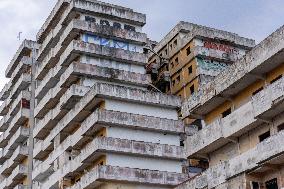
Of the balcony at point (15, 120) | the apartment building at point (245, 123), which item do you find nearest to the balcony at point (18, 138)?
the balcony at point (15, 120)

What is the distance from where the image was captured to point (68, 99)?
61.6 metres

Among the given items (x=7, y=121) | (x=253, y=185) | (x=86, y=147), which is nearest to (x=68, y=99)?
(x=86, y=147)

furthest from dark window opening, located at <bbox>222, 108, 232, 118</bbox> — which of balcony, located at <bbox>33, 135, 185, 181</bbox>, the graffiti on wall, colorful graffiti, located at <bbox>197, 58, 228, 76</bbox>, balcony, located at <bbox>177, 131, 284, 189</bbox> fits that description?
colorful graffiti, located at <bbox>197, 58, 228, 76</bbox>

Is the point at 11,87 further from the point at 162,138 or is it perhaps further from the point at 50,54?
the point at 162,138

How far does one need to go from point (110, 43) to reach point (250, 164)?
3390 centimetres

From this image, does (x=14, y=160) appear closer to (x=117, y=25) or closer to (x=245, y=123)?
(x=117, y=25)

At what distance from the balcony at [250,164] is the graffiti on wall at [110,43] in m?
29.3

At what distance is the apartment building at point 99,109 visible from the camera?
5434cm

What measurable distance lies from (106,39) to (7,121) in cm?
2434

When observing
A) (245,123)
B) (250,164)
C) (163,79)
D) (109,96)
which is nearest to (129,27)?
(163,79)

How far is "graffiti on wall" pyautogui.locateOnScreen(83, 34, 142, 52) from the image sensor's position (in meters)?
64.9

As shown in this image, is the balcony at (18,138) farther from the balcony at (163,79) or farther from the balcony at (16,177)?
the balcony at (163,79)

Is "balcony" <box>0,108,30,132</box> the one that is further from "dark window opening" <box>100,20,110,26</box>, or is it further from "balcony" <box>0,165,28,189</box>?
"dark window opening" <box>100,20,110,26</box>

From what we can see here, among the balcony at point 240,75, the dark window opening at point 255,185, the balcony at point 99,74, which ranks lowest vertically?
the dark window opening at point 255,185
